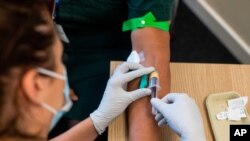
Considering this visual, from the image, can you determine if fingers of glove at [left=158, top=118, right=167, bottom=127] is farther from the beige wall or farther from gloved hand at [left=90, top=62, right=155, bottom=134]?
the beige wall

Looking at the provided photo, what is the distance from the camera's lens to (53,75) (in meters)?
0.64

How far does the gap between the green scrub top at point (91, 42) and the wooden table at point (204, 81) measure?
0.20 m

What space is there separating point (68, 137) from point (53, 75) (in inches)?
24.8

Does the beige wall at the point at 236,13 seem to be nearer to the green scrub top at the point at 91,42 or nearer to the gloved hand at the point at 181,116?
the green scrub top at the point at 91,42

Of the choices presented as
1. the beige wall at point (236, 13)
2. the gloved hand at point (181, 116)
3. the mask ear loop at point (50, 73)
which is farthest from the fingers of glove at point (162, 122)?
the beige wall at point (236, 13)

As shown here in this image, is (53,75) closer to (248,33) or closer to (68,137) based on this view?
(68,137)

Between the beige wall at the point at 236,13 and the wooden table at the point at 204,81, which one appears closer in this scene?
the wooden table at the point at 204,81

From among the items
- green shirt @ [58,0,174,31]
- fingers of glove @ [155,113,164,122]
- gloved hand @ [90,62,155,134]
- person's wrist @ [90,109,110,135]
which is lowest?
person's wrist @ [90,109,110,135]

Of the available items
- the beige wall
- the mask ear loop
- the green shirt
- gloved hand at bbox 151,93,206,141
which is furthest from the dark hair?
the beige wall

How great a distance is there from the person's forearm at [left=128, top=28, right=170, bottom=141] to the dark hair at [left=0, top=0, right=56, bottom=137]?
0.59 meters

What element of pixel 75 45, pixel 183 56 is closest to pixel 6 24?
pixel 75 45

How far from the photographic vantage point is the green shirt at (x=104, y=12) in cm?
129

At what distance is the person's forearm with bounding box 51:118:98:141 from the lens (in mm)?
1238

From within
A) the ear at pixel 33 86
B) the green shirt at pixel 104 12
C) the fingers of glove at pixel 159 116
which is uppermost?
the green shirt at pixel 104 12
